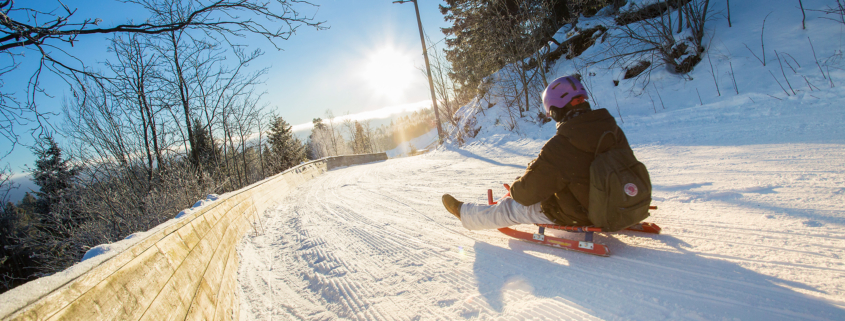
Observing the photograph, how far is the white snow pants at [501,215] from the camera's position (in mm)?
2572

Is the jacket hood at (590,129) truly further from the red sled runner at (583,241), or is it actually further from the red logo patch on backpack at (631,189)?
the red sled runner at (583,241)

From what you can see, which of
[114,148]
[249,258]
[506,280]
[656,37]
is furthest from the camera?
[114,148]

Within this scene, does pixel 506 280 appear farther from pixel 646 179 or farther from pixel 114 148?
pixel 114 148

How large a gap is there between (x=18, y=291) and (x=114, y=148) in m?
11.7

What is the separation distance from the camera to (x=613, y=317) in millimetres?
1657

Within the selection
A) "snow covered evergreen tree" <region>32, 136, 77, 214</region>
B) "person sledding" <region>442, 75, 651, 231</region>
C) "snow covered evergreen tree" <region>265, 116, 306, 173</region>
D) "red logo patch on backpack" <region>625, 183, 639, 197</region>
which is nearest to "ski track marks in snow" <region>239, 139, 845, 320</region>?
"person sledding" <region>442, 75, 651, 231</region>

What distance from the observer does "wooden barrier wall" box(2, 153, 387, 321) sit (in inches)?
48.0

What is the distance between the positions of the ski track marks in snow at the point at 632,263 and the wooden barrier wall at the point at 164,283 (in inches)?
11.6

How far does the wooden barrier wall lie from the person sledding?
2.42 metres

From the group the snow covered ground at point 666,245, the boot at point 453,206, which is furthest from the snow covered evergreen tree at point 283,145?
the boot at point 453,206

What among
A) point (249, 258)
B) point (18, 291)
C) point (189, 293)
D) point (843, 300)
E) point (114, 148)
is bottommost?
point (843, 300)

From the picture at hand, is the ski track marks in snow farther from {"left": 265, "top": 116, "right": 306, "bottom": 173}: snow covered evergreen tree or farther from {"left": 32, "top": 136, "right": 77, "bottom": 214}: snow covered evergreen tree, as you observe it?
{"left": 265, "top": 116, "right": 306, "bottom": 173}: snow covered evergreen tree

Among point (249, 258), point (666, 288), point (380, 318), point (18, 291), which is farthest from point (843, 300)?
point (249, 258)

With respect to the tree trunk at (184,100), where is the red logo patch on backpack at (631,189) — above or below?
below
